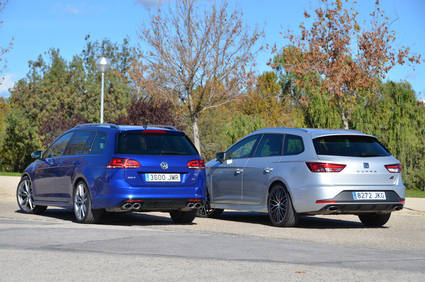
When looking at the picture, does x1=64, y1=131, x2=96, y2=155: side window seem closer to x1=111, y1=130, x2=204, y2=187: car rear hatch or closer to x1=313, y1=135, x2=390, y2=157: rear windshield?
x1=111, y1=130, x2=204, y2=187: car rear hatch

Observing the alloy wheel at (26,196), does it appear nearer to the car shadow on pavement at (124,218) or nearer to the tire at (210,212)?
the car shadow on pavement at (124,218)

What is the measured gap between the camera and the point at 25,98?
65250mm

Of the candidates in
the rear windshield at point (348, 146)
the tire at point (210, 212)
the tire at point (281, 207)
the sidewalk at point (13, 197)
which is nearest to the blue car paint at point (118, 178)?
the tire at point (281, 207)

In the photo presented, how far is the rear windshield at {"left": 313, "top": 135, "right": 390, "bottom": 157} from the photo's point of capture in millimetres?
11828

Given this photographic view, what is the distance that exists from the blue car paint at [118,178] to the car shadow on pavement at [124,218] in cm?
77

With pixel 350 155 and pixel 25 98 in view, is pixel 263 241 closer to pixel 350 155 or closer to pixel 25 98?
pixel 350 155

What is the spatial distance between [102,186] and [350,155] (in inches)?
163

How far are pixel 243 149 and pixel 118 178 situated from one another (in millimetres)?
3079

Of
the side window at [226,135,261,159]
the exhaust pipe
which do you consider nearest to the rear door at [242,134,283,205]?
the side window at [226,135,261,159]

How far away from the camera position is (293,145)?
482 inches

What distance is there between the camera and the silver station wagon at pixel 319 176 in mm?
11523

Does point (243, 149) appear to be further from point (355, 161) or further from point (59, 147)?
point (59, 147)

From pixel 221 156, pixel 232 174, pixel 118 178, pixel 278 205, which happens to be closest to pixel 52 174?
pixel 118 178

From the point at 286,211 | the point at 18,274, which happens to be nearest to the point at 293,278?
the point at 18,274
